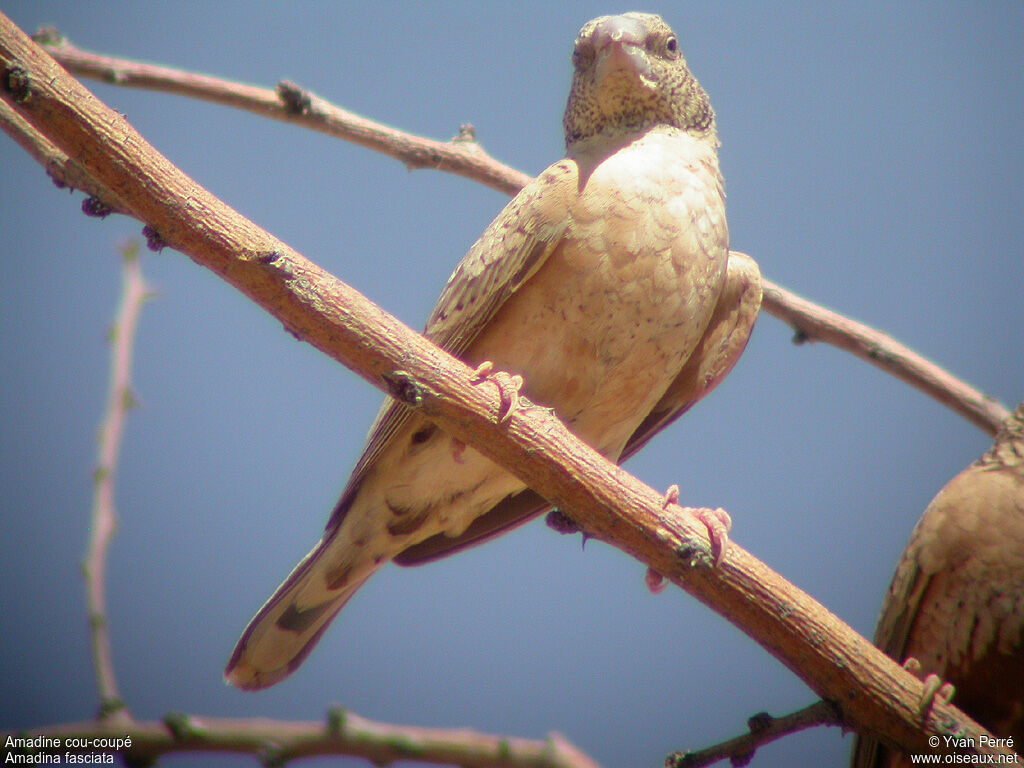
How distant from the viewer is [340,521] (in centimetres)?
383

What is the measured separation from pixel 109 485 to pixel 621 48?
9.07ft

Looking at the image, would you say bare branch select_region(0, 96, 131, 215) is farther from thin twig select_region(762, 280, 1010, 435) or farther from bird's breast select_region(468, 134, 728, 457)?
thin twig select_region(762, 280, 1010, 435)

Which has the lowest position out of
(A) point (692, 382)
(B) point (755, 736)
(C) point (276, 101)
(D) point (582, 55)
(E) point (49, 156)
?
(B) point (755, 736)

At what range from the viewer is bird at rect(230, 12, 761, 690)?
3.46m

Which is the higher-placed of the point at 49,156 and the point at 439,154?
the point at 439,154

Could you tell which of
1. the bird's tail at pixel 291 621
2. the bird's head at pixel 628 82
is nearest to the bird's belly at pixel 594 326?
the bird's head at pixel 628 82

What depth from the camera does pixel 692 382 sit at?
410 centimetres

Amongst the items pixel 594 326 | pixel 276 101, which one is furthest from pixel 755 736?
pixel 276 101

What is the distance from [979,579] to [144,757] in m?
3.17

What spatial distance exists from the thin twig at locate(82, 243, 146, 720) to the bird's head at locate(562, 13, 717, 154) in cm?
201

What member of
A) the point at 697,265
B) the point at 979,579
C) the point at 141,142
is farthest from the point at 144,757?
the point at 979,579

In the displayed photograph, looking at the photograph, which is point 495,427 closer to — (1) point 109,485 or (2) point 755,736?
(2) point 755,736

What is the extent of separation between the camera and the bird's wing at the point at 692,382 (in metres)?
3.95

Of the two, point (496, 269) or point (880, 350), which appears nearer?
point (496, 269)
